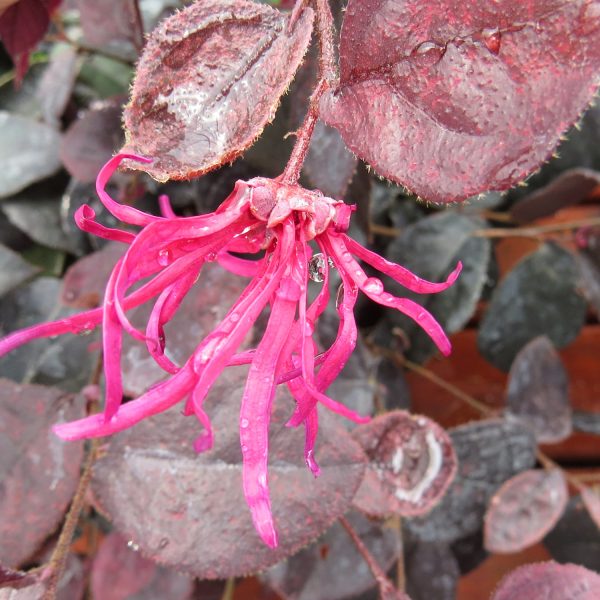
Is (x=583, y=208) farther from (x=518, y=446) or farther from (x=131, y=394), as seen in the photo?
(x=131, y=394)

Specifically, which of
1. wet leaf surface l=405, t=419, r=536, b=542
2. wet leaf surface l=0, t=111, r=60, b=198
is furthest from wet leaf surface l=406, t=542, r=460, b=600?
wet leaf surface l=0, t=111, r=60, b=198

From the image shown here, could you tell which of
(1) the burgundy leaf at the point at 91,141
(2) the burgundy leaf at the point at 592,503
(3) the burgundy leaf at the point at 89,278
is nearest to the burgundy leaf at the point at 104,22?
(1) the burgundy leaf at the point at 91,141

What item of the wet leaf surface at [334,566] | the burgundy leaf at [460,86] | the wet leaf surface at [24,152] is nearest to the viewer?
the burgundy leaf at [460,86]

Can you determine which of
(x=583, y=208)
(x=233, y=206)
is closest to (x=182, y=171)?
(x=233, y=206)

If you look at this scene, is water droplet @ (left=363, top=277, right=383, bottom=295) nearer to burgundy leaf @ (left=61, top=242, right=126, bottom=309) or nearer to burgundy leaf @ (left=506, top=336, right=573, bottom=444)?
burgundy leaf @ (left=61, top=242, right=126, bottom=309)

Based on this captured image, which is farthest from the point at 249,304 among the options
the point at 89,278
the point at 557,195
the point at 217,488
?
the point at 557,195

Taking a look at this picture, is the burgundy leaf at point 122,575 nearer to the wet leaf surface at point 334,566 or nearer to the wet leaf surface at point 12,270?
the wet leaf surface at point 334,566

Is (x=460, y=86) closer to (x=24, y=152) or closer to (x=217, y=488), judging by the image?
(x=217, y=488)
